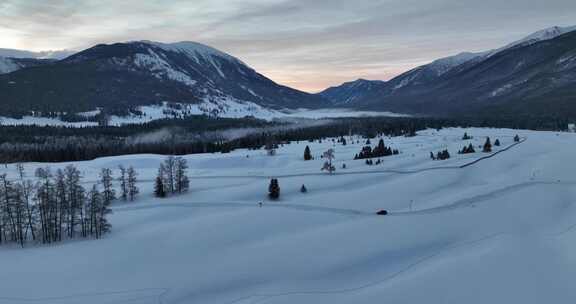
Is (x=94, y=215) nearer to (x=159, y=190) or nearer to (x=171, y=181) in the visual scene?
(x=159, y=190)

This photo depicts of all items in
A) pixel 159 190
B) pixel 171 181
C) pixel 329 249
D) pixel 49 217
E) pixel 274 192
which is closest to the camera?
pixel 329 249

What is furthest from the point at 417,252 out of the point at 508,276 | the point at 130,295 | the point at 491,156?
the point at 491,156

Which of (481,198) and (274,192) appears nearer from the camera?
(481,198)

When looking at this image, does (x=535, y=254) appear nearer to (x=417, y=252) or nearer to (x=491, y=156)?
(x=417, y=252)

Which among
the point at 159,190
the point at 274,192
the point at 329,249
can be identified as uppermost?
the point at 159,190

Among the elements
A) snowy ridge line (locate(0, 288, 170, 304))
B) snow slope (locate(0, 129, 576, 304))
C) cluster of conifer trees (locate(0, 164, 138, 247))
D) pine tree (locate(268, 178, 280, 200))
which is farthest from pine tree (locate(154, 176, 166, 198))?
snowy ridge line (locate(0, 288, 170, 304))

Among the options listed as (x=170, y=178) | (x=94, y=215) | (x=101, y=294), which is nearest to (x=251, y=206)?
(x=170, y=178)

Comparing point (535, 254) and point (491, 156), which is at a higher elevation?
point (491, 156)

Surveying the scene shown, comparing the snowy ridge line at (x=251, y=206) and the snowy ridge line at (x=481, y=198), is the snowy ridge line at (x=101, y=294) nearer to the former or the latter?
the snowy ridge line at (x=251, y=206)

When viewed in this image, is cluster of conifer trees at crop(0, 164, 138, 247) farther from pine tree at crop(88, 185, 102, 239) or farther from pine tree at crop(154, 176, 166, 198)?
pine tree at crop(154, 176, 166, 198)
